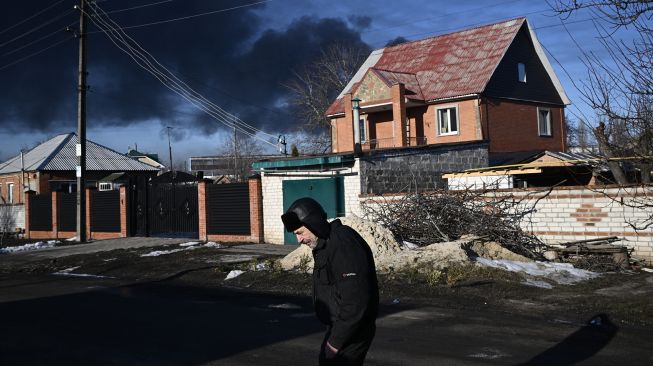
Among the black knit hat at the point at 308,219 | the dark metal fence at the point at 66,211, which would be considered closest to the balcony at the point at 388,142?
the dark metal fence at the point at 66,211

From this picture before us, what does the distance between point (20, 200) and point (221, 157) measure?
40.1 metres

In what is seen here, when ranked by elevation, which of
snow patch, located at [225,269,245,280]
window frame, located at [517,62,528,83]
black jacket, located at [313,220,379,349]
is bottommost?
snow patch, located at [225,269,245,280]

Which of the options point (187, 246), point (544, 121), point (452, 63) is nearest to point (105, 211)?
point (187, 246)

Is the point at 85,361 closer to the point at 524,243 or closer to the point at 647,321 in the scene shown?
the point at 647,321

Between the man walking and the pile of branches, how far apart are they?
10.9 meters

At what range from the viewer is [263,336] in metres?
8.36

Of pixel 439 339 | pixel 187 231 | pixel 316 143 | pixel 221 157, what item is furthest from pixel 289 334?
pixel 221 157

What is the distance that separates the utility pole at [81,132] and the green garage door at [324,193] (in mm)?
9415

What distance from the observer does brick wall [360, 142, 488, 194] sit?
1970cm

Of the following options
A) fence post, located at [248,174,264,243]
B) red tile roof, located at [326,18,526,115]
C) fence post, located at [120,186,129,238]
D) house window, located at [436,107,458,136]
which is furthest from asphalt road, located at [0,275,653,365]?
red tile roof, located at [326,18,526,115]

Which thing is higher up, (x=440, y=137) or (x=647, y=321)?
(x=440, y=137)

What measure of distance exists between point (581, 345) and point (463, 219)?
26.6 ft

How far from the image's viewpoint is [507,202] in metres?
15.5

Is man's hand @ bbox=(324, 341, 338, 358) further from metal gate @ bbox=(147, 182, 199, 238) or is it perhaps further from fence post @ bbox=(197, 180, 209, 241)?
metal gate @ bbox=(147, 182, 199, 238)
